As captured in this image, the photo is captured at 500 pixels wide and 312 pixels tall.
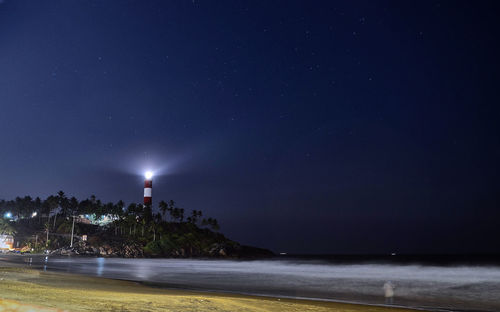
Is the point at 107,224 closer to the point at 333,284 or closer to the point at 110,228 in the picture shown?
the point at 110,228

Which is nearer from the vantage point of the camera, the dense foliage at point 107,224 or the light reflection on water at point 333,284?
the light reflection on water at point 333,284

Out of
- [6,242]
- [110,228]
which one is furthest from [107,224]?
[6,242]

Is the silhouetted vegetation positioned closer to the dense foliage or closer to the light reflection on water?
the dense foliage

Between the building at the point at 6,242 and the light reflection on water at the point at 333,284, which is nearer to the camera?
the light reflection on water at the point at 333,284

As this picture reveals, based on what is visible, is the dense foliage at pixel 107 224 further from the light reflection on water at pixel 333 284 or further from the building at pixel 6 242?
the light reflection on water at pixel 333 284

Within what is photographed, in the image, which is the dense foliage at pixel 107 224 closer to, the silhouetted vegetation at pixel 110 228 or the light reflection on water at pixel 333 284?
the silhouetted vegetation at pixel 110 228

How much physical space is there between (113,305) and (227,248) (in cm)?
14069

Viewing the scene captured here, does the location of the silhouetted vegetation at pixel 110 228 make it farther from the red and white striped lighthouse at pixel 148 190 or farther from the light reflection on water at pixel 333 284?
the light reflection on water at pixel 333 284

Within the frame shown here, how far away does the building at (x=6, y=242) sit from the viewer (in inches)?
3918

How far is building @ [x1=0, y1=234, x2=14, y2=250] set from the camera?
3918 inches

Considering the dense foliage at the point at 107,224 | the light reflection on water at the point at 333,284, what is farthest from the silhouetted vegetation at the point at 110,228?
the light reflection on water at the point at 333,284

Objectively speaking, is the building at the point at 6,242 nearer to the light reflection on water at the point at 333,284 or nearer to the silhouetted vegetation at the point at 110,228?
the silhouetted vegetation at the point at 110,228

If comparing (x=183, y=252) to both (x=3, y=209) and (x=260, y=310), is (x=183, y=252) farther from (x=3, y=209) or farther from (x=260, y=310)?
(x=260, y=310)

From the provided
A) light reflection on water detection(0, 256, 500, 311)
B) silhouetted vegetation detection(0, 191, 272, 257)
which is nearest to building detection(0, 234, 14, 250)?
silhouetted vegetation detection(0, 191, 272, 257)
